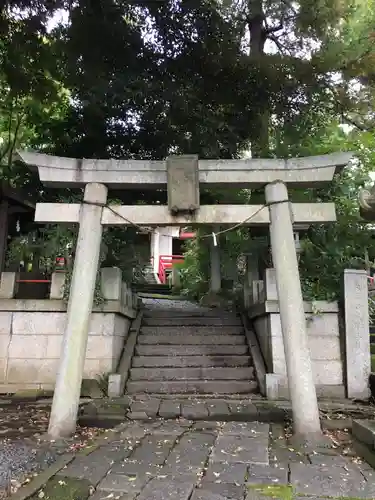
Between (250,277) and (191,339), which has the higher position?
(250,277)

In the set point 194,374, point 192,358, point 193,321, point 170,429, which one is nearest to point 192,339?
point 192,358

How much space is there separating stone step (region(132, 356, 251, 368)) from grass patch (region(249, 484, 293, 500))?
4.46m

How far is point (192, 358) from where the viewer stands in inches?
312

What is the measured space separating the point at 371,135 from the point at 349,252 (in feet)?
11.5

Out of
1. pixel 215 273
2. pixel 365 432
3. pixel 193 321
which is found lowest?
pixel 365 432

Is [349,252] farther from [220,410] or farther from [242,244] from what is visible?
[220,410]

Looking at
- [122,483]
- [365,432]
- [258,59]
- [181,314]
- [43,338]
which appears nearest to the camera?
[122,483]

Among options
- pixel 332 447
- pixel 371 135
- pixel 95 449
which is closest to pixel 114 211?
pixel 95 449

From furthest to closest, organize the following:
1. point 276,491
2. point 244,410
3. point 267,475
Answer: point 244,410 → point 267,475 → point 276,491

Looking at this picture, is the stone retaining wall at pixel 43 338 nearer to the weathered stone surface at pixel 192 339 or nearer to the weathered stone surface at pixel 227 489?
the weathered stone surface at pixel 192 339

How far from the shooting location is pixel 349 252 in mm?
8859

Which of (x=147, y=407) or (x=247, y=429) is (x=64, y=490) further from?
(x=147, y=407)

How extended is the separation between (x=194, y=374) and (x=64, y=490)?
449cm

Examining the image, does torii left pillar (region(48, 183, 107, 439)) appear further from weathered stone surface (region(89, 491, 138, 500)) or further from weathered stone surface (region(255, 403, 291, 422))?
weathered stone surface (region(255, 403, 291, 422))
